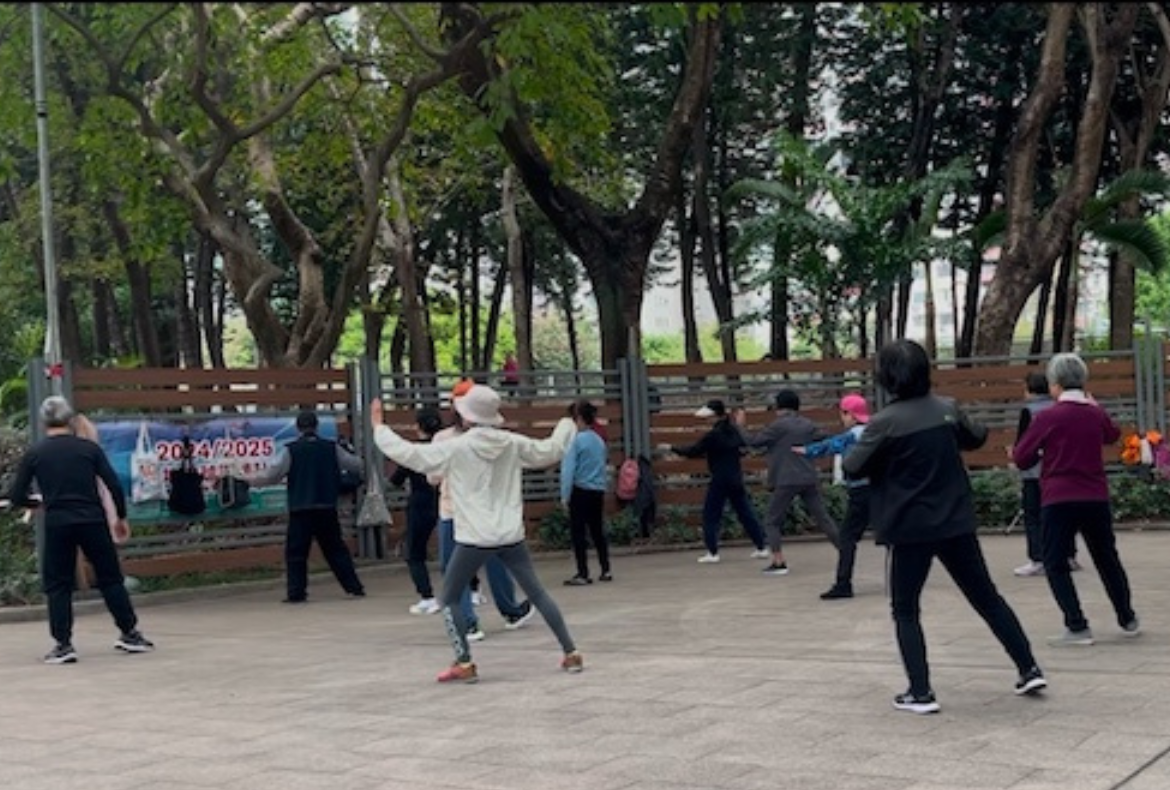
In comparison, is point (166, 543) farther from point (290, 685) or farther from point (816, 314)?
point (816, 314)

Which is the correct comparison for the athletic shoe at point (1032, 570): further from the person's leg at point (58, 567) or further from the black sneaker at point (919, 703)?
the person's leg at point (58, 567)

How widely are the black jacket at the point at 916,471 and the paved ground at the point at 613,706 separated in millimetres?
941

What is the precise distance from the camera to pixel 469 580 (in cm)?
851

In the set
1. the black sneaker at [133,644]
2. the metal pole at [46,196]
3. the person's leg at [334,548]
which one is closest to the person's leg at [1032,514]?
the person's leg at [334,548]

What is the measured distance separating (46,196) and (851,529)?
Answer: 6.72 metres

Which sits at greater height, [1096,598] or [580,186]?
[580,186]

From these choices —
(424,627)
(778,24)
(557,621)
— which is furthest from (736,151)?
(778,24)

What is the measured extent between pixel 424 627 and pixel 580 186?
534 inches

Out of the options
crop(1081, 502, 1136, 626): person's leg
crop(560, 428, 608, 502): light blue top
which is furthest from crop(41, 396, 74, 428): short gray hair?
crop(1081, 502, 1136, 626): person's leg

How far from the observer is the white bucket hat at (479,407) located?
8.30m

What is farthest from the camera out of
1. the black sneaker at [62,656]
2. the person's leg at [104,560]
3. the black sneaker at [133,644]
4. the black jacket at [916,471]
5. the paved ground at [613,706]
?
the black sneaker at [133,644]

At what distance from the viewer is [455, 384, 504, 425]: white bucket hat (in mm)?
8297

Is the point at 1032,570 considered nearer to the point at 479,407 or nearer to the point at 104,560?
the point at 479,407

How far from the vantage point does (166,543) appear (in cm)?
1428
